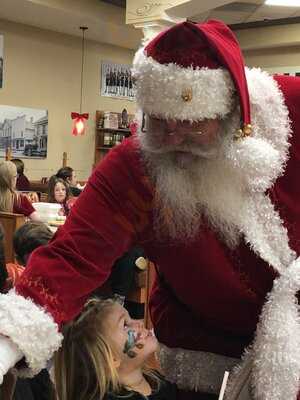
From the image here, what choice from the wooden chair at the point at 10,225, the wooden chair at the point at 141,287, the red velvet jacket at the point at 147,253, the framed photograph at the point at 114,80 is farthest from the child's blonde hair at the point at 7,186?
the framed photograph at the point at 114,80

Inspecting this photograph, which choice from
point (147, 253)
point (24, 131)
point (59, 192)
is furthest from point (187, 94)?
point (24, 131)

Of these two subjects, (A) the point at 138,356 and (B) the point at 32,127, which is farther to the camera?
(B) the point at 32,127

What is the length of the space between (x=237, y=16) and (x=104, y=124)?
2.47 metres

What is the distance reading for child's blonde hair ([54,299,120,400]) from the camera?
55.3 inches

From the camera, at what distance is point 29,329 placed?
3.29 feet

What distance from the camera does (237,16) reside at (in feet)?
25.3

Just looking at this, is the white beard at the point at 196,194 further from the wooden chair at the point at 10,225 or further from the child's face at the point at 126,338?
the wooden chair at the point at 10,225

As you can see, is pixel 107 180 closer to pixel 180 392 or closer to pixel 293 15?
pixel 180 392

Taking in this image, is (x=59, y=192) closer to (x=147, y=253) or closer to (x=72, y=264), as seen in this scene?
(x=147, y=253)

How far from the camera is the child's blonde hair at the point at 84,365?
1.41 metres

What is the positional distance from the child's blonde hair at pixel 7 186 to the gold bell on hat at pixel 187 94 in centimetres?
353

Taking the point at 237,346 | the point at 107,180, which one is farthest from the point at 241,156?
the point at 237,346

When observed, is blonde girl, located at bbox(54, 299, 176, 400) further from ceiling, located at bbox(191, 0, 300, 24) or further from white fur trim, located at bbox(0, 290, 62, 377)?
ceiling, located at bbox(191, 0, 300, 24)

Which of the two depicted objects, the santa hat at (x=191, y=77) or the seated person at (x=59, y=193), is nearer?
the santa hat at (x=191, y=77)
